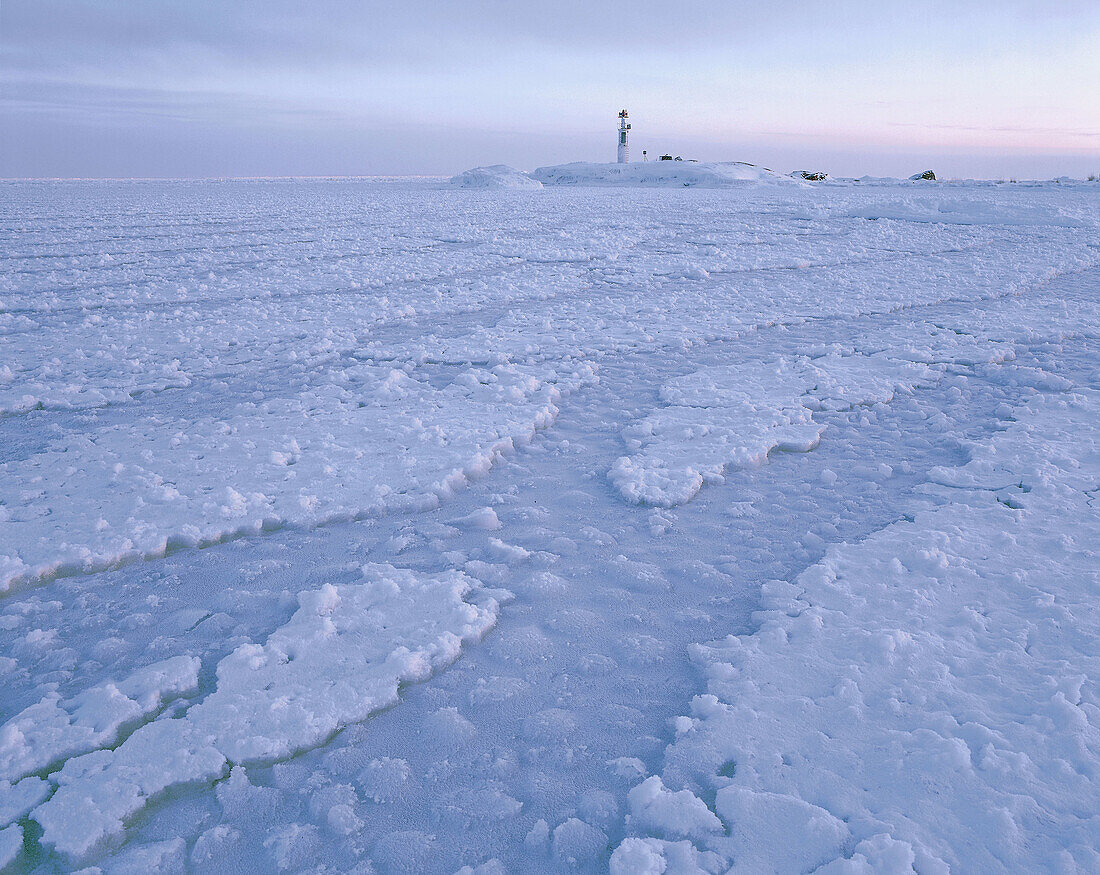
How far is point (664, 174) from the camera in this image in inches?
1631

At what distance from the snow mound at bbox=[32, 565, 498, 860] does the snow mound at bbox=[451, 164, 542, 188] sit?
3816cm

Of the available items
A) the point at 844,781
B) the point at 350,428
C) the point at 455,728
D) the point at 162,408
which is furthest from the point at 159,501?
the point at 844,781

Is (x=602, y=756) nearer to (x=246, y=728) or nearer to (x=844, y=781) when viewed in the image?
(x=844, y=781)

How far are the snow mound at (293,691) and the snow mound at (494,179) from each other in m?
38.2

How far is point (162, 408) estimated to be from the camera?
421 centimetres

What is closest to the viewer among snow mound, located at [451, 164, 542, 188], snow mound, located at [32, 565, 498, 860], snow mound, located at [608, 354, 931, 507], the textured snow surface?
the textured snow surface

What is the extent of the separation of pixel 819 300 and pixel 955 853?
21.5 feet

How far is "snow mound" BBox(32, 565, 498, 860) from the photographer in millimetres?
1680

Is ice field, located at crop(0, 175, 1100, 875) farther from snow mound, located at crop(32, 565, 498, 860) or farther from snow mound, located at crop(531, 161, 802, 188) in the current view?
snow mound, located at crop(531, 161, 802, 188)

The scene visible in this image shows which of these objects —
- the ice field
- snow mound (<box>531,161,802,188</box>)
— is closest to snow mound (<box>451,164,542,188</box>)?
snow mound (<box>531,161,802,188</box>)

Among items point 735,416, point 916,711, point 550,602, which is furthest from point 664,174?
point 916,711

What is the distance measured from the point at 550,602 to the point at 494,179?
130 ft

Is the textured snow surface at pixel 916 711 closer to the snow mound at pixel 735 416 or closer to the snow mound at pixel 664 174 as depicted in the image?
the snow mound at pixel 735 416

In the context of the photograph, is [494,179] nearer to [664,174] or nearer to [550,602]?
[664,174]
